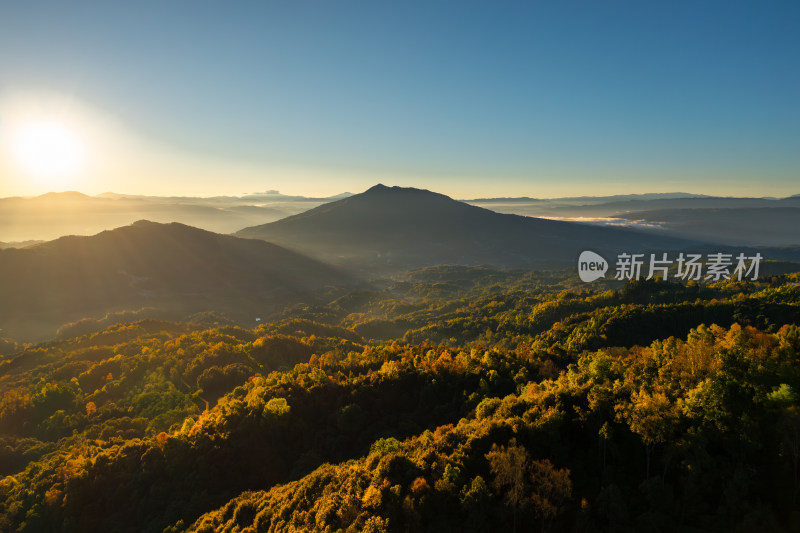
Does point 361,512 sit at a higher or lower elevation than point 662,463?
lower

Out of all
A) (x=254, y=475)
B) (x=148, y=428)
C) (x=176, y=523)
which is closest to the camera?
(x=176, y=523)

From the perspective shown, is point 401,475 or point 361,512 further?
point 401,475

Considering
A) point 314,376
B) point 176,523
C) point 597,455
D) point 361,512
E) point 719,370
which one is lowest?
point 176,523

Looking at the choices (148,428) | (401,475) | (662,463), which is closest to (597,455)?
(662,463)

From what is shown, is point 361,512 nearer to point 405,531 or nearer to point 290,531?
point 405,531

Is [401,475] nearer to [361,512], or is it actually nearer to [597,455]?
[361,512]

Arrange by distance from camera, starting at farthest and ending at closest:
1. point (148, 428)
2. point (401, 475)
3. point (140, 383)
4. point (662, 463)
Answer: point (140, 383) → point (148, 428) → point (401, 475) → point (662, 463)
